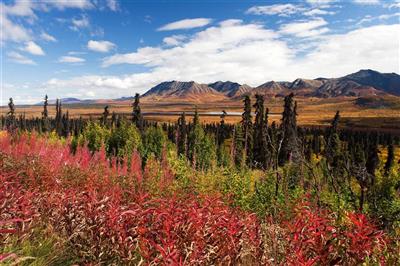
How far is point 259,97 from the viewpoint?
7588cm

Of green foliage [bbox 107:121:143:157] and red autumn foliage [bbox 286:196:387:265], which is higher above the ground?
red autumn foliage [bbox 286:196:387:265]

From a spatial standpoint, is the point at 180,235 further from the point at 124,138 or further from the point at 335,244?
the point at 124,138

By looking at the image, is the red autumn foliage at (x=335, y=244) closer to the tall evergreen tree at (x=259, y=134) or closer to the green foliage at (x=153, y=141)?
the green foliage at (x=153, y=141)

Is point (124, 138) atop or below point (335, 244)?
below

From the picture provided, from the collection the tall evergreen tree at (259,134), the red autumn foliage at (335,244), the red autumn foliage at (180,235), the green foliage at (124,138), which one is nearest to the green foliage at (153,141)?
the green foliage at (124,138)

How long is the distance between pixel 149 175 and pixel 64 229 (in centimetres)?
485

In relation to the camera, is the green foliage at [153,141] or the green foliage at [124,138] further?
the green foliage at [153,141]

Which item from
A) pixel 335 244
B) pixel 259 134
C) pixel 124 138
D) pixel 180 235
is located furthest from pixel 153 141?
pixel 335 244

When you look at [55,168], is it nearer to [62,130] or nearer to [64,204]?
[64,204]

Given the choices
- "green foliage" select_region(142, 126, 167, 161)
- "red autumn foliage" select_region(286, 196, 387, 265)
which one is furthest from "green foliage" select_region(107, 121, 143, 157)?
"red autumn foliage" select_region(286, 196, 387, 265)

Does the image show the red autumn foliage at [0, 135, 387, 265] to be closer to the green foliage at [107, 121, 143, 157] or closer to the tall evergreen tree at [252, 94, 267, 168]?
A: the green foliage at [107, 121, 143, 157]

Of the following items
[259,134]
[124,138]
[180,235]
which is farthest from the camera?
[259,134]

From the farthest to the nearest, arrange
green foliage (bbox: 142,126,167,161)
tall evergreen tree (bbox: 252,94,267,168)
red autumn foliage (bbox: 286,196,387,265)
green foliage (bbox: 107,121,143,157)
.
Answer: tall evergreen tree (bbox: 252,94,267,168) → green foliage (bbox: 142,126,167,161) → green foliage (bbox: 107,121,143,157) → red autumn foliage (bbox: 286,196,387,265)

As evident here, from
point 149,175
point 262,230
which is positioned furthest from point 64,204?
point 149,175
